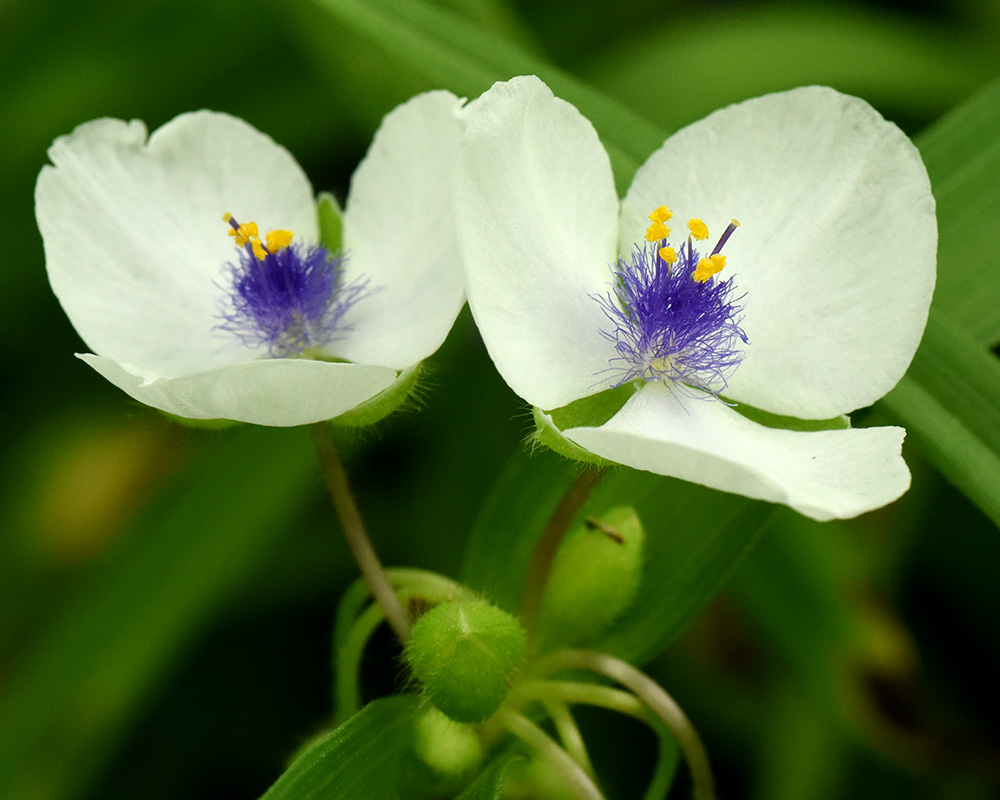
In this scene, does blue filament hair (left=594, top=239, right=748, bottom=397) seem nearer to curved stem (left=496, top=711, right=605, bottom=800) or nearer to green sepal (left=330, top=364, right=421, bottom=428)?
green sepal (left=330, top=364, right=421, bottom=428)

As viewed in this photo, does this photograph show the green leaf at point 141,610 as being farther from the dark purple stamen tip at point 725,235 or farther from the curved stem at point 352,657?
the dark purple stamen tip at point 725,235

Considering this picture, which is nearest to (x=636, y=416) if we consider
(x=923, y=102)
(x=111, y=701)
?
(x=111, y=701)

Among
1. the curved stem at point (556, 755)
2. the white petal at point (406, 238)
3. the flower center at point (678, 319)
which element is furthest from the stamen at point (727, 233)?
the curved stem at point (556, 755)

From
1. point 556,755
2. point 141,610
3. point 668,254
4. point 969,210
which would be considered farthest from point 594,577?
point 141,610

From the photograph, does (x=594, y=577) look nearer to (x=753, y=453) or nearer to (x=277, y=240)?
(x=753, y=453)

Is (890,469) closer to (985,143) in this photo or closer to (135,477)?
(985,143)

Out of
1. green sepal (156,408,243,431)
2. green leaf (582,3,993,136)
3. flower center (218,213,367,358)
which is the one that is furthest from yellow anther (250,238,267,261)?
green leaf (582,3,993,136)
